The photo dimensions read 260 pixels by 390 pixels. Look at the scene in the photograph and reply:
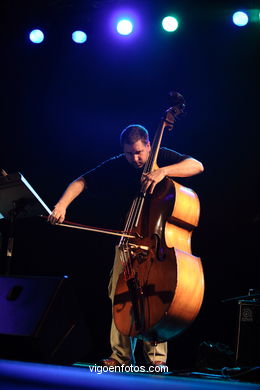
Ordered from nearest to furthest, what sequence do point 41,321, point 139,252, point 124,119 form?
1. point 41,321
2. point 139,252
3. point 124,119

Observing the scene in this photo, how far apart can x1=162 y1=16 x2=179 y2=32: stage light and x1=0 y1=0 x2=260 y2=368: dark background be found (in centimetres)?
7

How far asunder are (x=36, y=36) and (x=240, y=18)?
1968 millimetres

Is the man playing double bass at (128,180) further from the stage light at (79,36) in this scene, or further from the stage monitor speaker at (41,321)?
the stage light at (79,36)

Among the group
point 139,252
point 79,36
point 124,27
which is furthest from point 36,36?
point 139,252

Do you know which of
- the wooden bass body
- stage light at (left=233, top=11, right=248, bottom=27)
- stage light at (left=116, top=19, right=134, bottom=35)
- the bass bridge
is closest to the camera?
the wooden bass body

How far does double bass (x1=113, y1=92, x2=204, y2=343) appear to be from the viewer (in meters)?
2.35

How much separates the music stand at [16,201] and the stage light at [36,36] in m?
2.04

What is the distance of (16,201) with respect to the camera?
2.91 m

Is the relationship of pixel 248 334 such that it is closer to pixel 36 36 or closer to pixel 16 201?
pixel 16 201

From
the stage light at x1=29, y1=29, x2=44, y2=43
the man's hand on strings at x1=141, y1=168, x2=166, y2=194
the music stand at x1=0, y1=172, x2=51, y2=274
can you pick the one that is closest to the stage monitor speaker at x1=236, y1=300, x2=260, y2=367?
the man's hand on strings at x1=141, y1=168, x2=166, y2=194

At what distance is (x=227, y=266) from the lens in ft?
12.7

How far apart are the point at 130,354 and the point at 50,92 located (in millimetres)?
2853

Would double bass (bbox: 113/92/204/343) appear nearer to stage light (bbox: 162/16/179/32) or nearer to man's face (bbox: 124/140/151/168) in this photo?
man's face (bbox: 124/140/151/168)

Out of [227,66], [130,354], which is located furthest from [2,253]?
[227,66]
